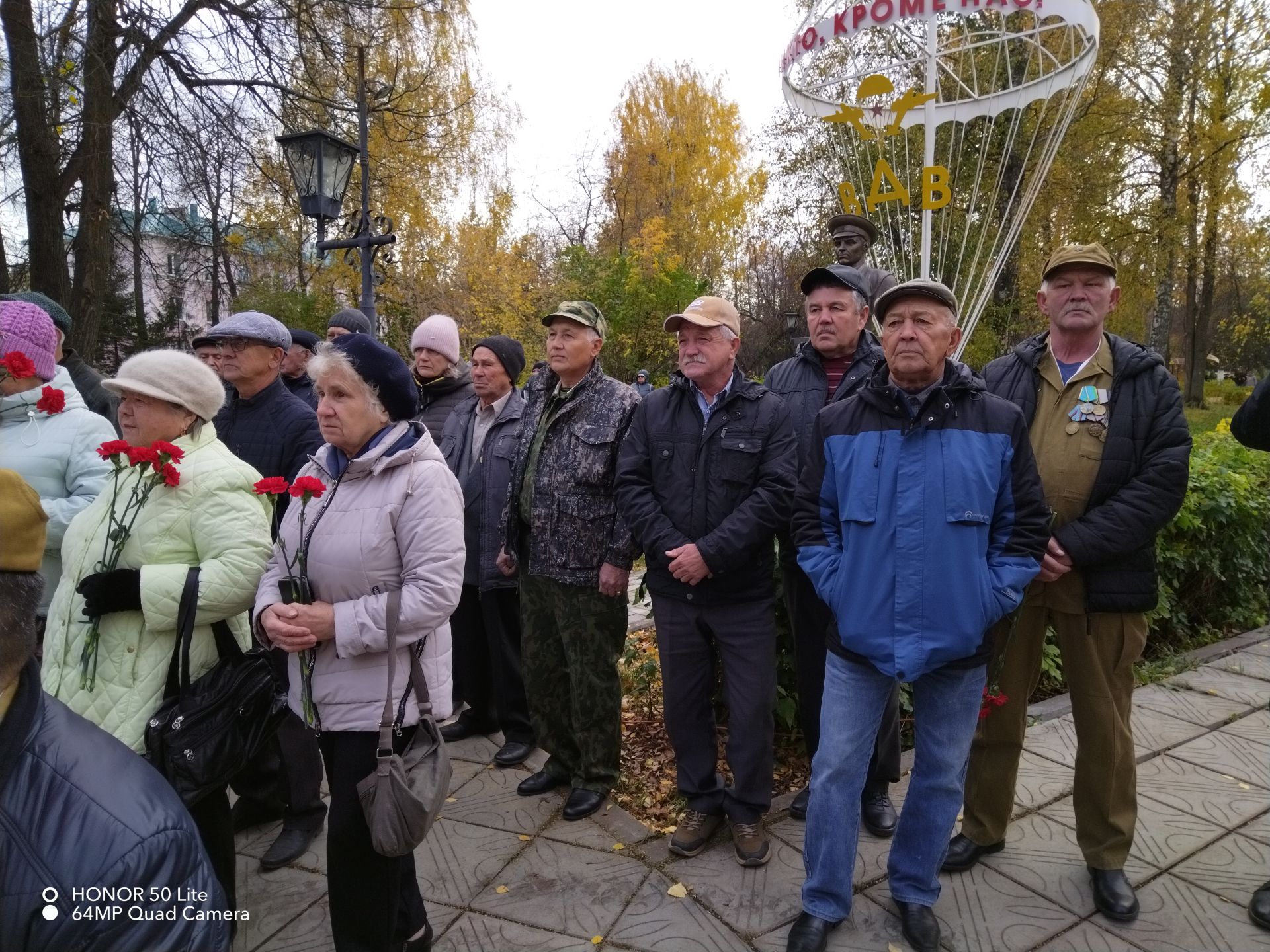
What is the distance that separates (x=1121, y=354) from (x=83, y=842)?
3093mm

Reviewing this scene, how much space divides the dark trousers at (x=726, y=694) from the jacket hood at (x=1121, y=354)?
1.32m

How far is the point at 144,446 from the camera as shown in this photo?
7.75ft

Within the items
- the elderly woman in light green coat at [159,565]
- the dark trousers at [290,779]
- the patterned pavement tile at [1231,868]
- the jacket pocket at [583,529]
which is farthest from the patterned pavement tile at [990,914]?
the elderly woman in light green coat at [159,565]

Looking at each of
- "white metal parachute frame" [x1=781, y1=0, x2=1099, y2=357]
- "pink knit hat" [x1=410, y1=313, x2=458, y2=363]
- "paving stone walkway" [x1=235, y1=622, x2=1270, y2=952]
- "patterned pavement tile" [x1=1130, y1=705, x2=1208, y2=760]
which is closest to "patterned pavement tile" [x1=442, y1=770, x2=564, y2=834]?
"paving stone walkway" [x1=235, y1=622, x2=1270, y2=952]

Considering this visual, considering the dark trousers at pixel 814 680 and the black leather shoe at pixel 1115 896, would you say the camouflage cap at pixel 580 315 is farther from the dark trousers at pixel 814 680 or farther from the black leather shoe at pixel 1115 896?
the black leather shoe at pixel 1115 896

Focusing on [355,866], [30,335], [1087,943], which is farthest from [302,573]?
[1087,943]

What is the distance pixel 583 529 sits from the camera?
10.9 ft

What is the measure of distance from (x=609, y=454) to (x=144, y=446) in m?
1.68

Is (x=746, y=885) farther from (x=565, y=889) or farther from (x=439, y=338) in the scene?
(x=439, y=338)

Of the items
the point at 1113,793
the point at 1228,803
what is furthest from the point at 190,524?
the point at 1228,803

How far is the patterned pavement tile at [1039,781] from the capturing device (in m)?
3.38

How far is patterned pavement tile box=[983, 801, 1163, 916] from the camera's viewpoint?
9.00 ft

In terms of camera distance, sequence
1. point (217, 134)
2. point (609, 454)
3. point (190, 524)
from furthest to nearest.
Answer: point (217, 134)
point (609, 454)
point (190, 524)

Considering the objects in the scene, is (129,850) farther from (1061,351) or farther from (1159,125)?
(1159,125)
